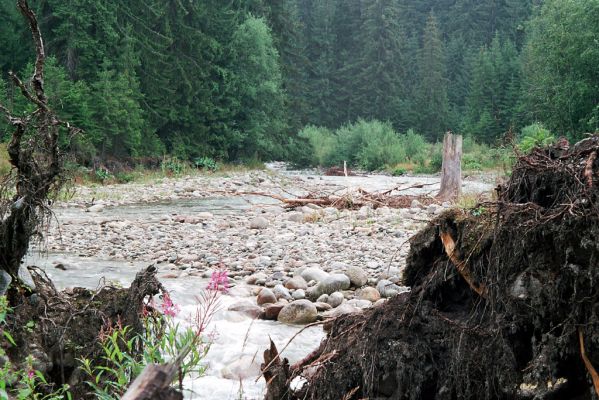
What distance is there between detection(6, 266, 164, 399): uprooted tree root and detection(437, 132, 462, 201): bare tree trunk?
33.3ft

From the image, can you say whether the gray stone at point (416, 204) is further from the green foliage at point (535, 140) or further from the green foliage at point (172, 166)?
the green foliage at point (172, 166)

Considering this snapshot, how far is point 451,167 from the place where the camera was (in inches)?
527

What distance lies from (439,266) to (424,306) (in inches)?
8.5

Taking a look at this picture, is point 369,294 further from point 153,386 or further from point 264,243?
point 153,386

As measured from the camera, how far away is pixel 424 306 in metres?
3.09

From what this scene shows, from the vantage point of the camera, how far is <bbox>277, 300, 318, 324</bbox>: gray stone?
6066mm

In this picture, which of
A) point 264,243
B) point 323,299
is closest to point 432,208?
point 264,243

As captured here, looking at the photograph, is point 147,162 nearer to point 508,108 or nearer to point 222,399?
point 222,399

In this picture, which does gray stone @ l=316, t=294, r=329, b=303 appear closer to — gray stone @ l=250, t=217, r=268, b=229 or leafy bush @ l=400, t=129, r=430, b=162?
gray stone @ l=250, t=217, r=268, b=229

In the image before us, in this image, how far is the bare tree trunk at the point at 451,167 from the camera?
13.2m

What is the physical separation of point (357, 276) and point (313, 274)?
0.51 m

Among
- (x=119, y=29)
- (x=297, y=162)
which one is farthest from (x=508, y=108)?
(x=119, y=29)

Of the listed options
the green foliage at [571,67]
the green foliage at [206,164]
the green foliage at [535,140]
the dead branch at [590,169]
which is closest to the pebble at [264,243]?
the green foliage at [535,140]

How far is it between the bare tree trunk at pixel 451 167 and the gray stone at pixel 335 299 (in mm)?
7104
